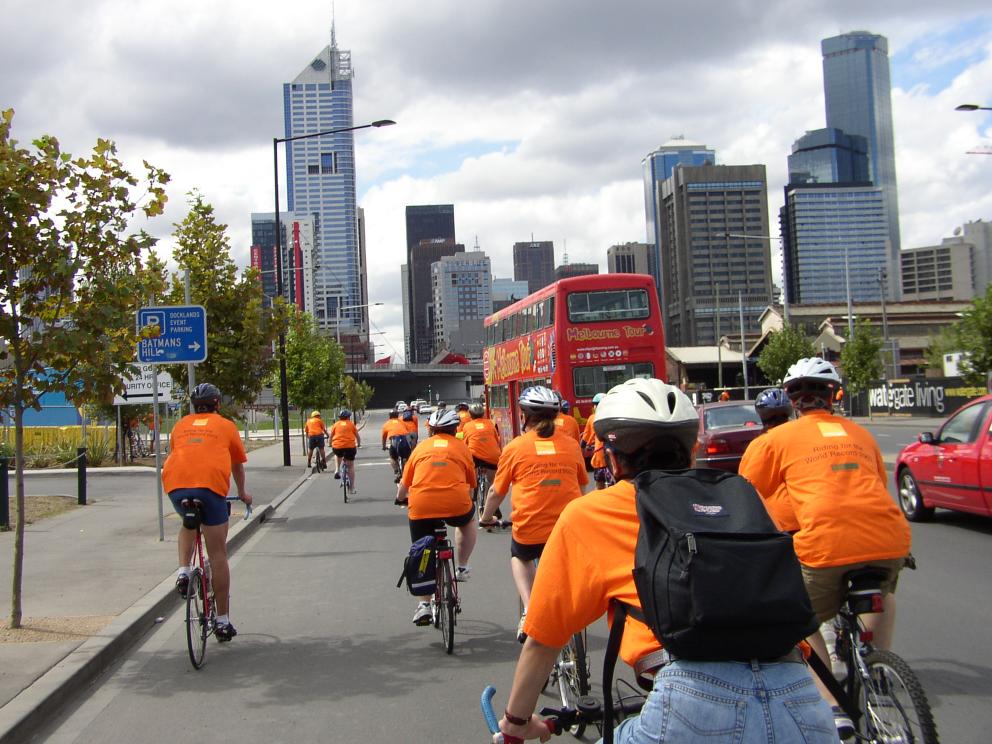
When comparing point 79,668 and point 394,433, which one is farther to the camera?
point 394,433

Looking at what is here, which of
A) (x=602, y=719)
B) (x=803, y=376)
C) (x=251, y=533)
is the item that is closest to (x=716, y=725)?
(x=602, y=719)

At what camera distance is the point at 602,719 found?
8.25 ft

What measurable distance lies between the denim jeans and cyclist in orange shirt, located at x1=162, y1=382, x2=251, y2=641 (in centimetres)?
553

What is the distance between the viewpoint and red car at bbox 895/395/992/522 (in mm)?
11297

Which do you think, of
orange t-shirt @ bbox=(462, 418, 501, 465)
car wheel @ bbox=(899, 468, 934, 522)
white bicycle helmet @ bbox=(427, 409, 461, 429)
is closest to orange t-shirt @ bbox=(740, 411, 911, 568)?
white bicycle helmet @ bbox=(427, 409, 461, 429)

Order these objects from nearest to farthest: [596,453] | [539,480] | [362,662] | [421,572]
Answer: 1. [539,480]
2. [362,662]
3. [421,572]
4. [596,453]

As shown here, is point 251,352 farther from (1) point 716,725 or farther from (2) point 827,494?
(1) point 716,725

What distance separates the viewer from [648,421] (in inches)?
103

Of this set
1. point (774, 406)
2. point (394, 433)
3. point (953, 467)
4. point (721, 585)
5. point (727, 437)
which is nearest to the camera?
point (721, 585)

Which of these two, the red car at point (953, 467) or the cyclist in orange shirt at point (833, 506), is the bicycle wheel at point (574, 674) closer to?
the cyclist in orange shirt at point (833, 506)

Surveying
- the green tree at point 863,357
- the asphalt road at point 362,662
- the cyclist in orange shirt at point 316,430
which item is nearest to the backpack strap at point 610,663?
the asphalt road at point 362,662

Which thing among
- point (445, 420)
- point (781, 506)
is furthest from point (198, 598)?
point (781, 506)

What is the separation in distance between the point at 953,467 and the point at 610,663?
10715 millimetres

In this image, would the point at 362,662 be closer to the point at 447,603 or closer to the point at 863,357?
the point at 447,603
